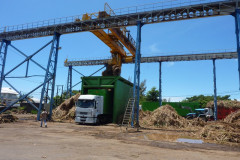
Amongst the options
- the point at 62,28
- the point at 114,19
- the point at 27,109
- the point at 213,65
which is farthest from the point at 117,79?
the point at 27,109

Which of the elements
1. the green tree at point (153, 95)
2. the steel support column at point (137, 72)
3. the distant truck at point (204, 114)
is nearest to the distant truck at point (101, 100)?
the steel support column at point (137, 72)

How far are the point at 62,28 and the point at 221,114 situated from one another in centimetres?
2709

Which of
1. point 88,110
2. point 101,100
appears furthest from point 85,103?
point 101,100

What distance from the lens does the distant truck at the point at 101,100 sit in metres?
17.4

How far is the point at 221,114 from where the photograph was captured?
95.0 feet

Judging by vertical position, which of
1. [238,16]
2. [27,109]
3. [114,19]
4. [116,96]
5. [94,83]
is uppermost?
[114,19]

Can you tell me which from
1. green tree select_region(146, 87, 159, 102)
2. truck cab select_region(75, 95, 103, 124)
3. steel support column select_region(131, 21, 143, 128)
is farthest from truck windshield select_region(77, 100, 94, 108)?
green tree select_region(146, 87, 159, 102)

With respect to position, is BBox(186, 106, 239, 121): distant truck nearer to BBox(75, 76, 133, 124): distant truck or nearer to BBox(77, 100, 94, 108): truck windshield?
BBox(75, 76, 133, 124): distant truck

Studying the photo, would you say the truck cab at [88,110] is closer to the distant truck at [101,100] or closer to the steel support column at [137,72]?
the distant truck at [101,100]

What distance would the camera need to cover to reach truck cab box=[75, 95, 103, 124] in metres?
17.2

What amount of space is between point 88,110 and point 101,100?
1.83 m

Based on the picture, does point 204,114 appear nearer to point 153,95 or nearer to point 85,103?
point 153,95

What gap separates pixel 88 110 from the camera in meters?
17.3

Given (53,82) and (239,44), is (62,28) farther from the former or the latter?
(239,44)
